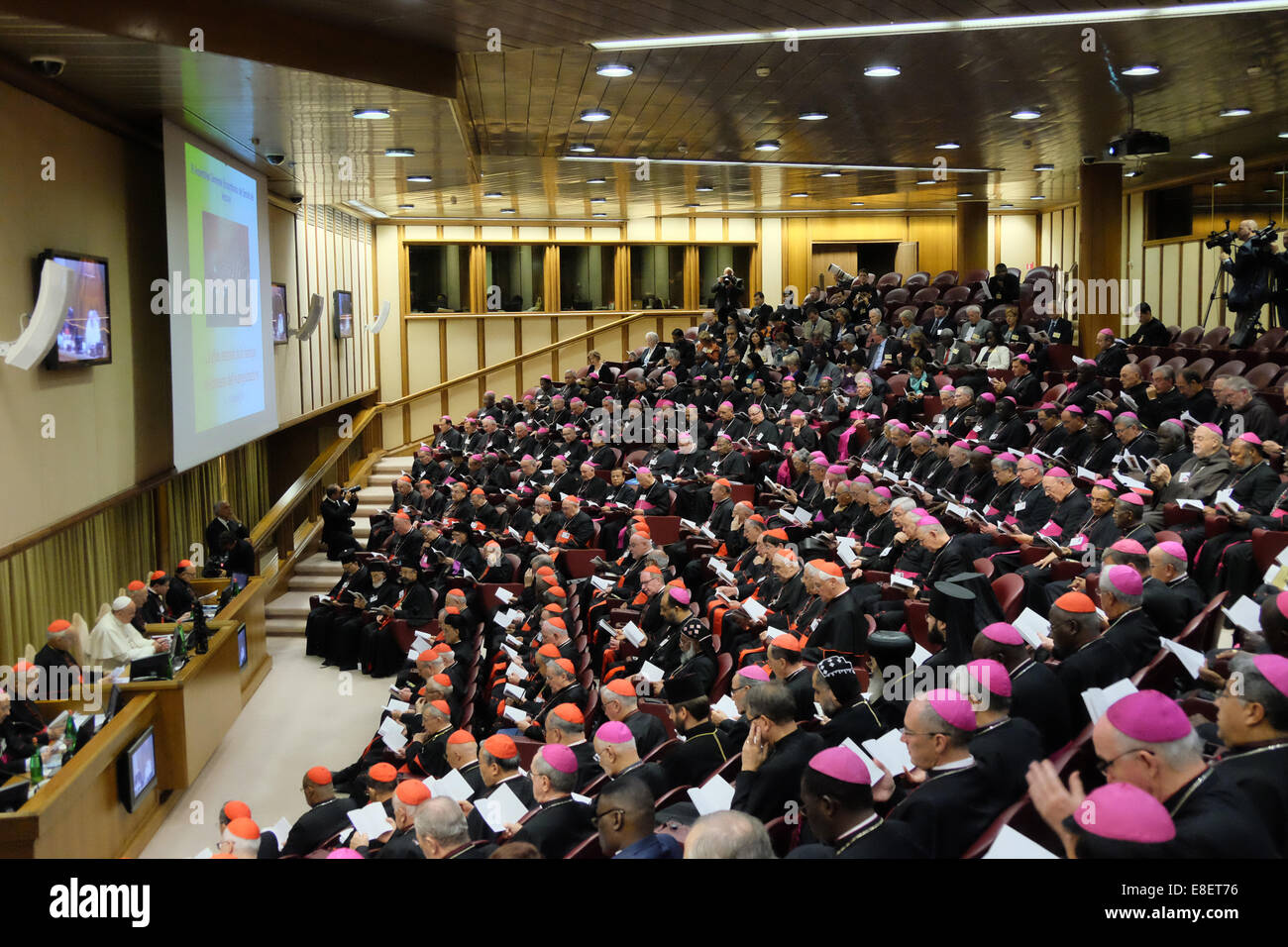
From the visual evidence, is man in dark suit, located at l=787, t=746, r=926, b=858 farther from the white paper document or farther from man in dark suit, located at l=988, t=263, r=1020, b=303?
man in dark suit, located at l=988, t=263, r=1020, b=303

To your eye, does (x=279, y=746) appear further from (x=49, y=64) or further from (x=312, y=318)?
(x=312, y=318)

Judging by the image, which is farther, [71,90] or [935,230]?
[935,230]

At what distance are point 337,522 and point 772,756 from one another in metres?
10.6

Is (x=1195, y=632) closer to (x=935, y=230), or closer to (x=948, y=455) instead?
(x=948, y=455)

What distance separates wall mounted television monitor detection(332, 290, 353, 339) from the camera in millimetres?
17000

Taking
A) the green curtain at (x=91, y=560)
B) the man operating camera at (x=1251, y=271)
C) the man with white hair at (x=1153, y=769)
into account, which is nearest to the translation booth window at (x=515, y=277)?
the green curtain at (x=91, y=560)

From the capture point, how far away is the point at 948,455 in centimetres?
959

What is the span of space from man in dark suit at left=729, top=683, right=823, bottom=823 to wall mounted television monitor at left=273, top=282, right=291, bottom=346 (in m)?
10.3

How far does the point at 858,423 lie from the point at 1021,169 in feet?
17.7

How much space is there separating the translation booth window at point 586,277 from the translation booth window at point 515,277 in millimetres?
426

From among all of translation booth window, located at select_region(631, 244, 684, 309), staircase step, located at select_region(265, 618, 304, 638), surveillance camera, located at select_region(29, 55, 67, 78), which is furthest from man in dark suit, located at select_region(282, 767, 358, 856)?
translation booth window, located at select_region(631, 244, 684, 309)

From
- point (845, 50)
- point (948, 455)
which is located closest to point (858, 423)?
point (948, 455)
